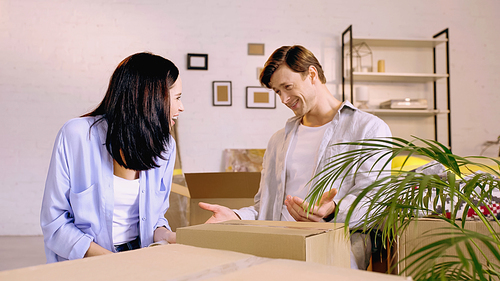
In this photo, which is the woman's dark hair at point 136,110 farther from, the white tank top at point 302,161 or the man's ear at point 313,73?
the man's ear at point 313,73

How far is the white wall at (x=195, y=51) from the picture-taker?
14.0ft

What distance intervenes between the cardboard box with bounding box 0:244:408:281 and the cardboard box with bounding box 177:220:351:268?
5 centimetres

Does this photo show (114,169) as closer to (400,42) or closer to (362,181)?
(362,181)

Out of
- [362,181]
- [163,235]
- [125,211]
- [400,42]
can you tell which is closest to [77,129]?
[125,211]

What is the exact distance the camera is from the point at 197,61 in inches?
173

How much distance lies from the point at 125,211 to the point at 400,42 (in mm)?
4029

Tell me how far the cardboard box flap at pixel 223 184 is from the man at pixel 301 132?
0.28 meters

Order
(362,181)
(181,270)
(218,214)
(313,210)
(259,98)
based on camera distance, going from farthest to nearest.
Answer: (259,98)
(362,181)
(218,214)
(313,210)
(181,270)

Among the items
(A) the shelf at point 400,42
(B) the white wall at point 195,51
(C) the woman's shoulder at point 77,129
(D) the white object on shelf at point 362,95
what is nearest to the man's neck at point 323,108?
(C) the woman's shoulder at point 77,129

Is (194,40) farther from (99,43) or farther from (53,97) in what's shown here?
(53,97)

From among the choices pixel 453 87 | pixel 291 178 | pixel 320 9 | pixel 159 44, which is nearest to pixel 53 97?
pixel 159 44

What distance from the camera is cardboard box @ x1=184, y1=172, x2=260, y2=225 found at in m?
1.99

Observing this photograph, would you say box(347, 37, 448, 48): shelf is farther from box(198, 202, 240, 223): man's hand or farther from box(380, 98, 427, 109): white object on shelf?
box(198, 202, 240, 223): man's hand

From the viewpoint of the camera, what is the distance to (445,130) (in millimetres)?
4543
